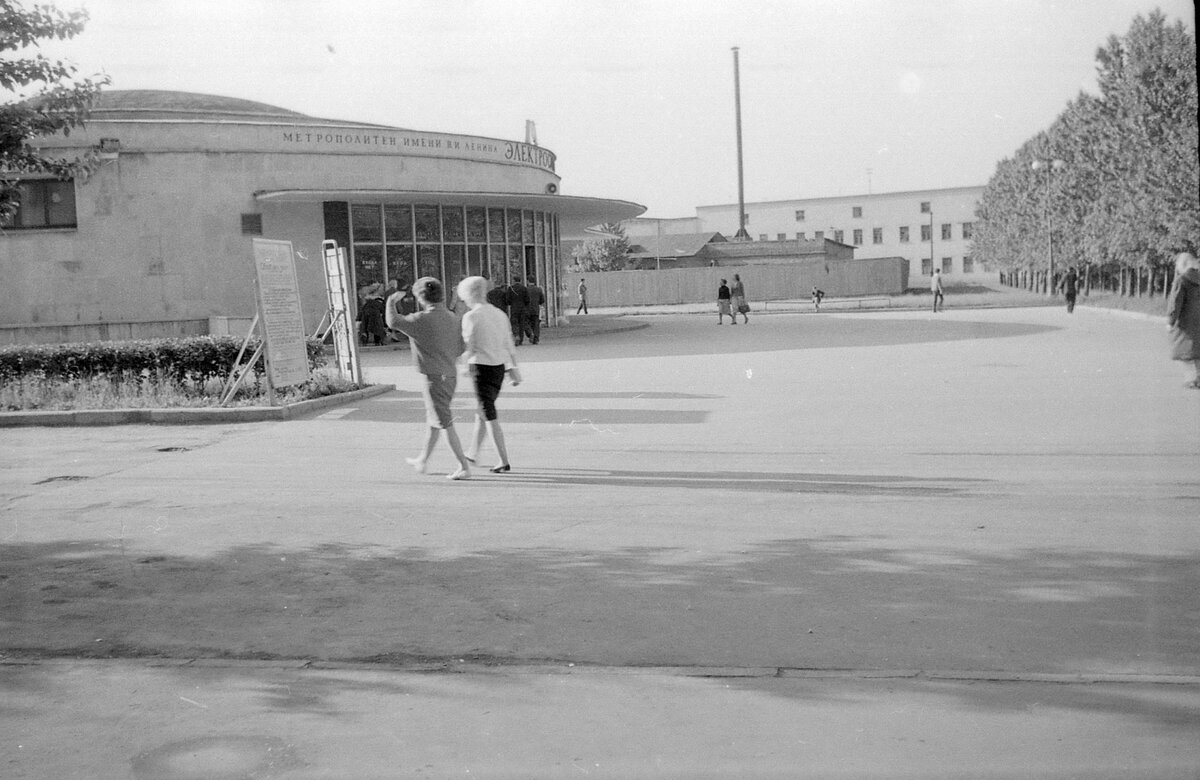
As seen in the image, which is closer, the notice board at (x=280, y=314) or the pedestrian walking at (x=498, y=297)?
the notice board at (x=280, y=314)

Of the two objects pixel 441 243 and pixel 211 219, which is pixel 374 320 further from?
pixel 211 219

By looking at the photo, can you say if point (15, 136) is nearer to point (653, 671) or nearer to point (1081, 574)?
point (653, 671)

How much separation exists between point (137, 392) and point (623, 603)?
39.7 feet

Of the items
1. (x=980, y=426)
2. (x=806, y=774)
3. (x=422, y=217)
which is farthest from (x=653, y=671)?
(x=422, y=217)

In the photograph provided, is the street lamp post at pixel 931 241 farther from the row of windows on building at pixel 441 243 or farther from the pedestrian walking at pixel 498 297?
the pedestrian walking at pixel 498 297

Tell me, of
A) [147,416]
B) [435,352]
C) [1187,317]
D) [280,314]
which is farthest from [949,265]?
[435,352]

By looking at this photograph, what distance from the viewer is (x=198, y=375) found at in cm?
1708

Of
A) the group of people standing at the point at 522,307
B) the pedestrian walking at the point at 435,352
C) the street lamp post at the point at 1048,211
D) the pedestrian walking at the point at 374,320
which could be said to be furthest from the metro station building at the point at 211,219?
the street lamp post at the point at 1048,211

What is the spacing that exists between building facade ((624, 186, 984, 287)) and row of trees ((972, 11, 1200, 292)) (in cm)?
6036

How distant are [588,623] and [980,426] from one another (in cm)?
762

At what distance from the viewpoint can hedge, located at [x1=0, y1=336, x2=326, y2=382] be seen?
667 inches

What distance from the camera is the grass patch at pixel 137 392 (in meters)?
15.4

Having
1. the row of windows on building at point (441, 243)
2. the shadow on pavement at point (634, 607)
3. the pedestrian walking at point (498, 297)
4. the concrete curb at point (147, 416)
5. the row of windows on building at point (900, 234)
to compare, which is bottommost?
the shadow on pavement at point (634, 607)

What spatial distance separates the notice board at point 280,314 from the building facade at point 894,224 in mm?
103756
